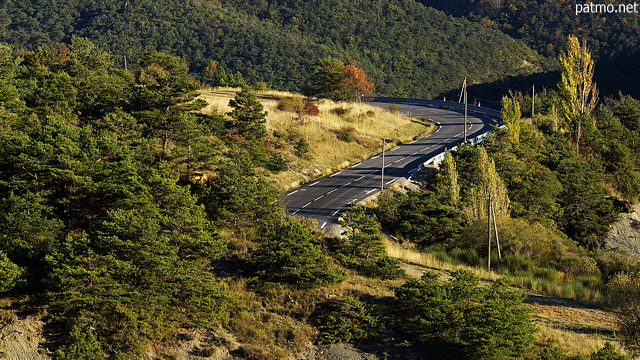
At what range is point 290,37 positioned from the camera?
396 ft

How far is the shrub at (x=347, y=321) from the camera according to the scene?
21953 millimetres

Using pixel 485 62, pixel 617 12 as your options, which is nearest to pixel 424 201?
pixel 485 62

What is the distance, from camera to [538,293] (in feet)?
91.5

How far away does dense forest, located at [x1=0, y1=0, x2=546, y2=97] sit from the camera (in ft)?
350

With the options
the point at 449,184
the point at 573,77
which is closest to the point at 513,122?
the point at 449,184

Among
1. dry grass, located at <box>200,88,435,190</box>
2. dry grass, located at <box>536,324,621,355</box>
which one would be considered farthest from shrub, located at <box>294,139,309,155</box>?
dry grass, located at <box>536,324,621,355</box>

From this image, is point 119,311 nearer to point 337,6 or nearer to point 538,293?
point 538,293

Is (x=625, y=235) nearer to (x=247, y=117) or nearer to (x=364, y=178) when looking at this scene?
(x=364, y=178)

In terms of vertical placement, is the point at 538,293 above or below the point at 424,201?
below

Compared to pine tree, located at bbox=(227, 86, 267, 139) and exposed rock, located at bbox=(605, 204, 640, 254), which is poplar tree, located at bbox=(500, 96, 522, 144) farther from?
pine tree, located at bbox=(227, 86, 267, 139)

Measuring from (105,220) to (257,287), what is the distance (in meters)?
7.07

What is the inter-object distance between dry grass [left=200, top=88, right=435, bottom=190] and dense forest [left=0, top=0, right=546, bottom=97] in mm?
40076

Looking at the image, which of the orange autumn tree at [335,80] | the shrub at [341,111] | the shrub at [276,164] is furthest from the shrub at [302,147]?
the orange autumn tree at [335,80]

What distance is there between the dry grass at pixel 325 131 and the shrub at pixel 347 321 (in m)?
20.4
